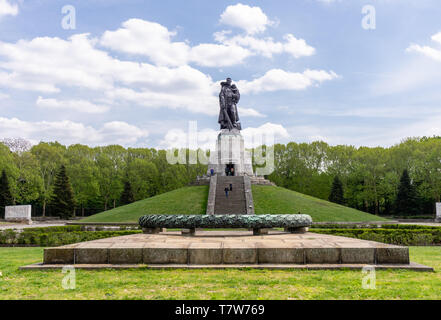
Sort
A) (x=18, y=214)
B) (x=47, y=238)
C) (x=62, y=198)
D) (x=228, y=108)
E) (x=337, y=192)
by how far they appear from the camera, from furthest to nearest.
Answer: (x=337, y=192) < (x=62, y=198) < (x=228, y=108) < (x=18, y=214) < (x=47, y=238)

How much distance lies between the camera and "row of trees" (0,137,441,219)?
1858 inches

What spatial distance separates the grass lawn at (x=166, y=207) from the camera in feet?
96.3

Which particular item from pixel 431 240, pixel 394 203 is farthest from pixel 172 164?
pixel 431 240

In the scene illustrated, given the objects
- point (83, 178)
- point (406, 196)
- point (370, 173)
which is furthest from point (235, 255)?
point (83, 178)

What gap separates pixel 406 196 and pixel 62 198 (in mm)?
45355

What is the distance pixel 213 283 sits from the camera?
22.9 ft

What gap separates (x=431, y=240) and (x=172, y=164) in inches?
1947

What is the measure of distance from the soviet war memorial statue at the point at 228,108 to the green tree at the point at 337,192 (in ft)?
66.3

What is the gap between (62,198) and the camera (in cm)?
4731

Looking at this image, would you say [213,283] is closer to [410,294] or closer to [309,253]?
[309,253]

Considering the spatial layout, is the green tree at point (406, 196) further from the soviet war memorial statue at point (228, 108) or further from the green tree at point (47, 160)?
the green tree at point (47, 160)

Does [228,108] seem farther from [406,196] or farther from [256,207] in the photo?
[406,196]

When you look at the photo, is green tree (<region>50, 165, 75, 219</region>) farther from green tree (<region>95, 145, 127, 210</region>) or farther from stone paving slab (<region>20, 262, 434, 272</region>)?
stone paving slab (<region>20, 262, 434, 272</region>)

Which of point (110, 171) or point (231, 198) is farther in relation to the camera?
point (110, 171)
